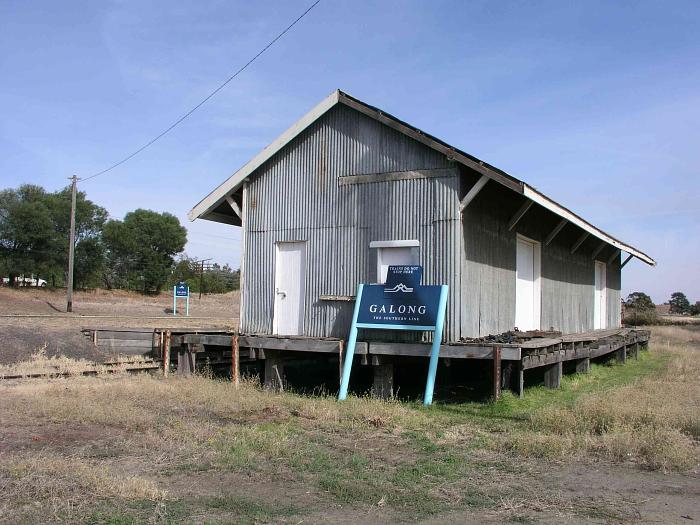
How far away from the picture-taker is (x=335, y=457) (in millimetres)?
7367

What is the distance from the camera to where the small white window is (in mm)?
12211

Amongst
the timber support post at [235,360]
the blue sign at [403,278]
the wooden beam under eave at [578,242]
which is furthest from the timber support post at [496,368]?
the wooden beam under eave at [578,242]

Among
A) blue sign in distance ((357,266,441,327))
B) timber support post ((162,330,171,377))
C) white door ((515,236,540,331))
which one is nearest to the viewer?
blue sign in distance ((357,266,441,327))

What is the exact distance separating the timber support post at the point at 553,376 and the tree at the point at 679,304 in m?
87.7

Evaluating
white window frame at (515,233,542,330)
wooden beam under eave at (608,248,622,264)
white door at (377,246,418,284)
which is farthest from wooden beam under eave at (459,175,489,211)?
wooden beam under eave at (608,248,622,264)

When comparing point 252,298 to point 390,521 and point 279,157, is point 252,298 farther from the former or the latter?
point 390,521

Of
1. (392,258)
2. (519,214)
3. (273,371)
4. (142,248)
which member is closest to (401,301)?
(392,258)

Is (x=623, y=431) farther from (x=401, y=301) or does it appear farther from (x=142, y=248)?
(x=142, y=248)

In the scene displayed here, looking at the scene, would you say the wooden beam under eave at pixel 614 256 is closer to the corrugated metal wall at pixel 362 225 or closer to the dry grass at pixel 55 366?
the corrugated metal wall at pixel 362 225

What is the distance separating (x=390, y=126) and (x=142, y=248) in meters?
59.1

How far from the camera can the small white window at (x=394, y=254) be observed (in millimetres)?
12211

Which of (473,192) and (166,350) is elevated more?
(473,192)

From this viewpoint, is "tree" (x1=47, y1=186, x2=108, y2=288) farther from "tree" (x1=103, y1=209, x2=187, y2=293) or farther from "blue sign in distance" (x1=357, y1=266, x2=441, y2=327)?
"blue sign in distance" (x1=357, y1=266, x2=441, y2=327)

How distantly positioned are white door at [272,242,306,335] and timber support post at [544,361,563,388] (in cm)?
509
